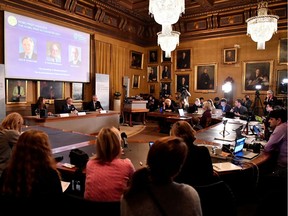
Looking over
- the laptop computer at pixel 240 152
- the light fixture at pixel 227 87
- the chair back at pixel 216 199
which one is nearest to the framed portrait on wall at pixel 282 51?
the light fixture at pixel 227 87

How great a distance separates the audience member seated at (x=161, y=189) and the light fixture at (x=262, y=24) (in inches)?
230

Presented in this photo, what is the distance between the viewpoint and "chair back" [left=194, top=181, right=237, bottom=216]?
5.45 ft

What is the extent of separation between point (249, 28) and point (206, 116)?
8.48 feet

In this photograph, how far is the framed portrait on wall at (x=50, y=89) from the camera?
7.74 metres

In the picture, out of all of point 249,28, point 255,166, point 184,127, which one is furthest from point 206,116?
point 184,127

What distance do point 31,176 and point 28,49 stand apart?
22.5ft

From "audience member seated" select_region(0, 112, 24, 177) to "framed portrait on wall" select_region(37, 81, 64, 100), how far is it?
5529 mm

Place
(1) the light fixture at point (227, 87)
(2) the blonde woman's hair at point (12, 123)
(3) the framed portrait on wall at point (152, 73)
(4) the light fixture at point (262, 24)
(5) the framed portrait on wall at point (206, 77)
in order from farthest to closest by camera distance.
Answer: (3) the framed portrait on wall at point (152, 73) < (5) the framed portrait on wall at point (206, 77) < (1) the light fixture at point (227, 87) < (4) the light fixture at point (262, 24) < (2) the blonde woman's hair at point (12, 123)

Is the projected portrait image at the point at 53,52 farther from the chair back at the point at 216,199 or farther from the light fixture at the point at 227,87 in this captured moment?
the chair back at the point at 216,199

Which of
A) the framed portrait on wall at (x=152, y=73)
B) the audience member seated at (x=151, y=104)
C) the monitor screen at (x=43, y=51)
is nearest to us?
the monitor screen at (x=43, y=51)

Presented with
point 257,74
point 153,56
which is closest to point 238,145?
point 257,74

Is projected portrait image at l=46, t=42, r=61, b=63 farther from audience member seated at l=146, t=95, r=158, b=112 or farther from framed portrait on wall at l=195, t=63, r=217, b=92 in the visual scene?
framed portrait on wall at l=195, t=63, r=217, b=92

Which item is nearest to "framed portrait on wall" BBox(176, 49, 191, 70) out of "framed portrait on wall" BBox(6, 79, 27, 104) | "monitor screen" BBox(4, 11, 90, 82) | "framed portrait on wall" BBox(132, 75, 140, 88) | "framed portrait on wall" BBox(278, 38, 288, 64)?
"framed portrait on wall" BBox(132, 75, 140, 88)

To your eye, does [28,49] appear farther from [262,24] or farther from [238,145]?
[238,145]
